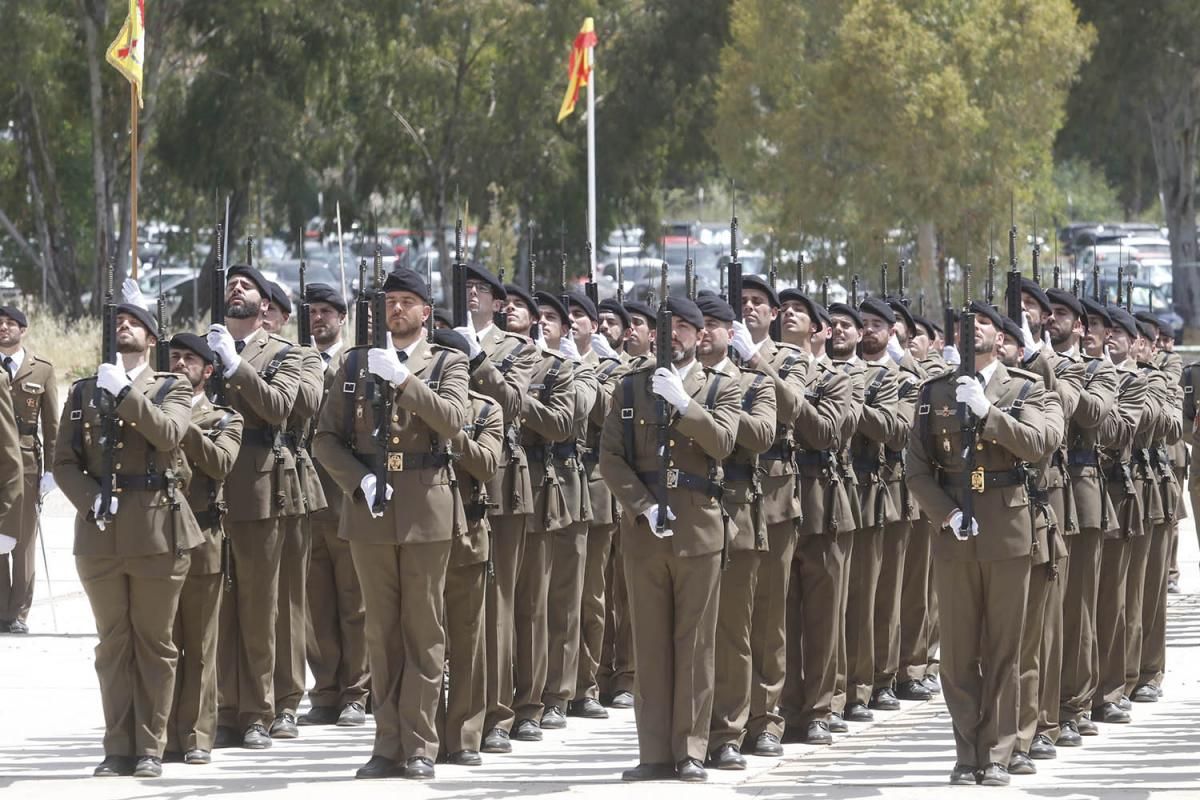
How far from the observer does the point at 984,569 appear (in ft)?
32.2

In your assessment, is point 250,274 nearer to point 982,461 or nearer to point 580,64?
point 982,461

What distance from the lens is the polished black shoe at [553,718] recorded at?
11.4m

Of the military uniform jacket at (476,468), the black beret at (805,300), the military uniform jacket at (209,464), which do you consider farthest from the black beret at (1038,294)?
the military uniform jacket at (209,464)

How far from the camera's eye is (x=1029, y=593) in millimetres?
9961

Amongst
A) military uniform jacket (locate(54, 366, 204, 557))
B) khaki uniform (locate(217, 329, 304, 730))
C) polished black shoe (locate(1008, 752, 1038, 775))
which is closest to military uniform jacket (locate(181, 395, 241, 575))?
military uniform jacket (locate(54, 366, 204, 557))

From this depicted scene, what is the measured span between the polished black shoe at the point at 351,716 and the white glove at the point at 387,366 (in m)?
2.76

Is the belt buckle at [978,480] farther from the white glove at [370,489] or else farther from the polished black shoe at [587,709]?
the polished black shoe at [587,709]

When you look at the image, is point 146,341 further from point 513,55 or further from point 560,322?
point 513,55

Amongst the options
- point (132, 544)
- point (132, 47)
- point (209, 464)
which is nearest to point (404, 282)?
point (209, 464)

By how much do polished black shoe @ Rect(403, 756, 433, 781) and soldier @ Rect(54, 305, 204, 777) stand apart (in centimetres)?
108

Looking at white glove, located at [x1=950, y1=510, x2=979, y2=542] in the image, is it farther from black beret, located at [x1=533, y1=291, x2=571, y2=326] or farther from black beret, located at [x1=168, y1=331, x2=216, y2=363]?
black beret, located at [x1=168, y1=331, x2=216, y2=363]

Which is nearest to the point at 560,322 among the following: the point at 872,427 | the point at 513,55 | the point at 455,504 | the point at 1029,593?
the point at 872,427

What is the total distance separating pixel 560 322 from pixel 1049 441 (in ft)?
10.9

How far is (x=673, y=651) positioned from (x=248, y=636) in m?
2.31
